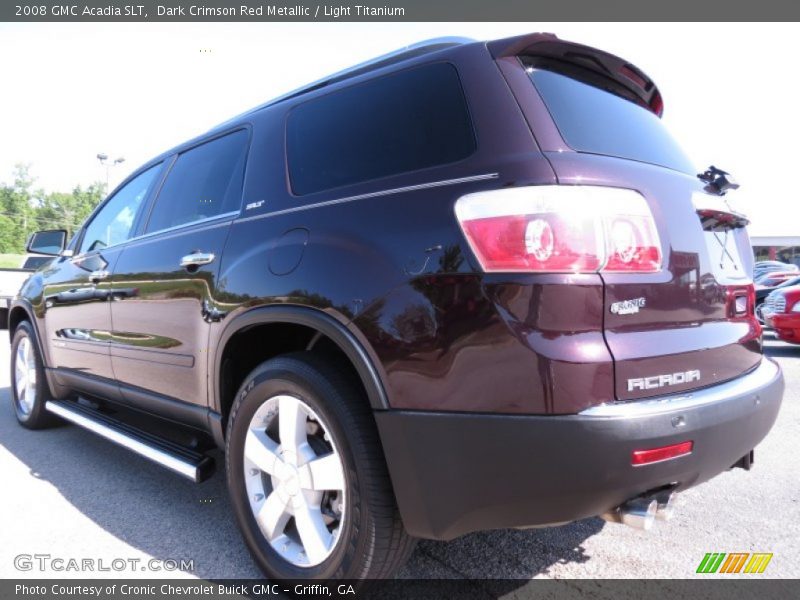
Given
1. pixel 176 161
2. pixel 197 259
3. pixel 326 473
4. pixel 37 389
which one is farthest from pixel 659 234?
pixel 37 389

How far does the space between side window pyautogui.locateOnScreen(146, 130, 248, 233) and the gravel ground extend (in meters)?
1.52

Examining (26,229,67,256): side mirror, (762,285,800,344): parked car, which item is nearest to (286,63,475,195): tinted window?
(26,229,67,256): side mirror

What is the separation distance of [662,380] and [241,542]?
1979 millimetres

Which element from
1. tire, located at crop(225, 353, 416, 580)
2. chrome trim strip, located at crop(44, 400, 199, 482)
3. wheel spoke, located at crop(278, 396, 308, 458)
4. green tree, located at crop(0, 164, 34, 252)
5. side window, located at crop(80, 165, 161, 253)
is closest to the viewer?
tire, located at crop(225, 353, 416, 580)

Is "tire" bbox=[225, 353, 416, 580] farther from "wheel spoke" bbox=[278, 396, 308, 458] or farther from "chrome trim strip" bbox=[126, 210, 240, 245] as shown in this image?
"chrome trim strip" bbox=[126, 210, 240, 245]

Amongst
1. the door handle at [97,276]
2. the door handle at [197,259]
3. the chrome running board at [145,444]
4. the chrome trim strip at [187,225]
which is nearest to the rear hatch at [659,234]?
the chrome trim strip at [187,225]

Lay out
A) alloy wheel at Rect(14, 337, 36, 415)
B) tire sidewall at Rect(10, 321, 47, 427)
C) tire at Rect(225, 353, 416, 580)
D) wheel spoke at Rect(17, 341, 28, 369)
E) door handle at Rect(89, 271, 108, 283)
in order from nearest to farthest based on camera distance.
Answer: tire at Rect(225, 353, 416, 580) < door handle at Rect(89, 271, 108, 283) < tire sidewall at Rect(10, 321, 47, 427) < alloy wheel at Rect(14, 337, 36, 415) < wheel spoke at Rect(17, 341, 28, 369)

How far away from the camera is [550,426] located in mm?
1489

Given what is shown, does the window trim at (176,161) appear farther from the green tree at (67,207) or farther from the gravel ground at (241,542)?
the green tree at (67,207)

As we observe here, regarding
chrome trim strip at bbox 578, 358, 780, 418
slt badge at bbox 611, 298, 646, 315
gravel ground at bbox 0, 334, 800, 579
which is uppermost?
slt badge at bbox 611, 298, 646, 315

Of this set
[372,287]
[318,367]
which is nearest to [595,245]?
[372,287]

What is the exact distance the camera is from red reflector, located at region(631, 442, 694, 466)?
1525mm

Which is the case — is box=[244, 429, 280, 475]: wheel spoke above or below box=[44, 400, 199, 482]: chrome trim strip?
above

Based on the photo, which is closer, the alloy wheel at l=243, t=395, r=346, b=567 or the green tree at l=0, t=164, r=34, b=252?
the alloy wheel at l=243, t=395, r=346, b=567
